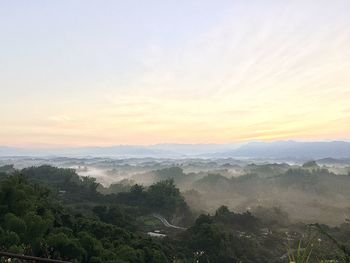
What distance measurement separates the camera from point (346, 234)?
66812 millimetres

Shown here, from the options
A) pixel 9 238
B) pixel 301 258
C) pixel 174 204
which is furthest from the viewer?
pixel 174 204

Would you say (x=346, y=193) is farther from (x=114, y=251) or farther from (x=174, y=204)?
(x=114, y=251)

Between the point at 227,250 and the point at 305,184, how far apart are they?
106461 mm

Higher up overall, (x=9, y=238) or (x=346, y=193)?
(x=9, y=238)

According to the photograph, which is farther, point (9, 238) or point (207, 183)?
point (207, 183)

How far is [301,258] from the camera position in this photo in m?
4.13

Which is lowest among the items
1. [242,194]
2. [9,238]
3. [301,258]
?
[242,194]

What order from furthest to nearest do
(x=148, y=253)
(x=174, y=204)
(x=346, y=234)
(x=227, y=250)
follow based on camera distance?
(x=174, y=204) < (x=346, y=234) < (x=227, y=250) < (x=148, y=253)

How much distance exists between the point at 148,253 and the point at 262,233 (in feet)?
130

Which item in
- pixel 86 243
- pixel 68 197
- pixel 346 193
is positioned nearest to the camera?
pixel 86 243

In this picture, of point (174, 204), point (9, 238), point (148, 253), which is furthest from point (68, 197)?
point (9, 238)

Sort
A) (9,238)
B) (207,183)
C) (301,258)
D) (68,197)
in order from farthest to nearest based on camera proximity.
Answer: (207,183)
(68,197)
(9,238)
(301,258)

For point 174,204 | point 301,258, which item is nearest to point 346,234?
point 174,204

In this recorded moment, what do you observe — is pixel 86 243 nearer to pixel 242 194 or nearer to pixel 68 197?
pixel 68 197
